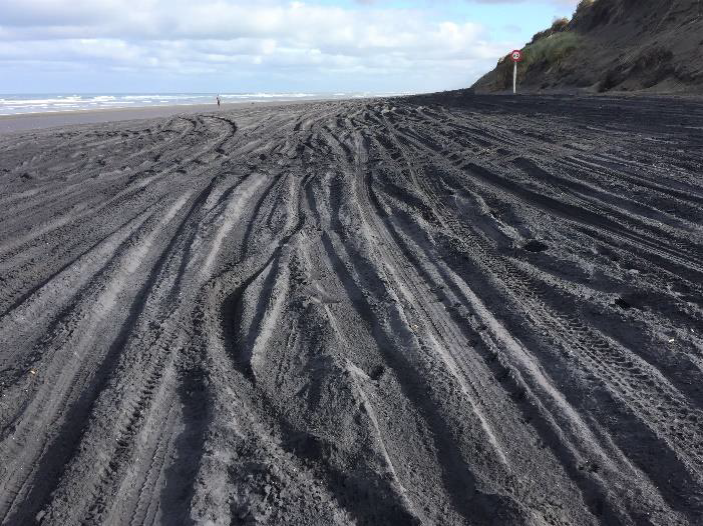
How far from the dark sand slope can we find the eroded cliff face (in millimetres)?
15009

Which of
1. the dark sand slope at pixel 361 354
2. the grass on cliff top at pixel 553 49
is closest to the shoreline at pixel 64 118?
the grass on cliff top at pixel 553 49

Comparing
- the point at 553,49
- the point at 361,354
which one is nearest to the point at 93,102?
the point at 553,49

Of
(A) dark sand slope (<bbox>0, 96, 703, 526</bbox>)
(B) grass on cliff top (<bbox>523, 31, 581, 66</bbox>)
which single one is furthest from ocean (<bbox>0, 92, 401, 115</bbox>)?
(A) dark sand slope (<bbox>0, 96, 703, 526</bbox>)

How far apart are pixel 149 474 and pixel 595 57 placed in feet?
97.5

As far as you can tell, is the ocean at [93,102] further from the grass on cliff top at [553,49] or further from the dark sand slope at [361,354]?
the dark sand slope at [361,354]

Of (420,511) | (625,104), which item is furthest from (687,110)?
(420,511)

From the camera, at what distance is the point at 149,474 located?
2984 millimetres

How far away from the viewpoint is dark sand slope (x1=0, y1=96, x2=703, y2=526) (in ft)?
9.37

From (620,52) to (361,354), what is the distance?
27359mm

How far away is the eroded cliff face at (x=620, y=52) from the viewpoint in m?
21.1

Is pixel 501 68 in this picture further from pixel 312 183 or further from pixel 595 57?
pixel 312 183

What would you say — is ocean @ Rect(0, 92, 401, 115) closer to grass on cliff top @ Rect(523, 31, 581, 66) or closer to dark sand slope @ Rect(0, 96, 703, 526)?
grass on cliff top @ Rect(523, 31, 581, 66)

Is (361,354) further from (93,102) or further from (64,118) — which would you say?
(93,102)

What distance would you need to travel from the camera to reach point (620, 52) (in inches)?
1033
